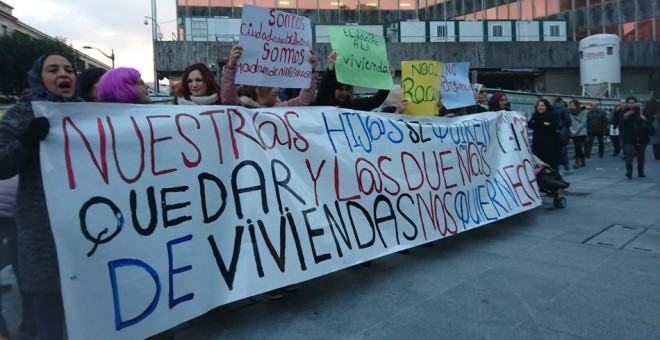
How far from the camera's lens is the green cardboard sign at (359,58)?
423 centimetres

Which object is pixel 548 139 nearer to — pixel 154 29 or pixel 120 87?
pixel 120 87

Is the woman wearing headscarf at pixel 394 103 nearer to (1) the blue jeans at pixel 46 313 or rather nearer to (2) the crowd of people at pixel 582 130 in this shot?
(2) the crowd of people at pixel 582 130

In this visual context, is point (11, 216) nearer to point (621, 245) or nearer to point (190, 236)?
point (190, 236)

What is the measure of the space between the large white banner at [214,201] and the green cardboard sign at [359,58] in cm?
43

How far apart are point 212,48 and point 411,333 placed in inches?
994

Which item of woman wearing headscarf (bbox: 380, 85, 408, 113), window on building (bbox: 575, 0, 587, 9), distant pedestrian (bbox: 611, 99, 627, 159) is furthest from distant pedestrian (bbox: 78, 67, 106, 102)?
window on building (bbox: 575, 0, 587, 9)

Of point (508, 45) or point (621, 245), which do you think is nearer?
point (621, 245)

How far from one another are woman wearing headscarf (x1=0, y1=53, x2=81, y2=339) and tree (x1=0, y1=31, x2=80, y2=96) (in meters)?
29.2

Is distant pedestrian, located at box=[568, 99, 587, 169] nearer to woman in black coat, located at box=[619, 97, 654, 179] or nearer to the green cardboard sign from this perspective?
woman in black coat, located at box=[619, 97, 654, 179]

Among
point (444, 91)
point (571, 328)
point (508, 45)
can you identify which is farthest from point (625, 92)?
point (571, 328)

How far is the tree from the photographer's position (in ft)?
90.3

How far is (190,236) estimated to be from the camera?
273 cm

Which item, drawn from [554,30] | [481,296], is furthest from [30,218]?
[554,30]

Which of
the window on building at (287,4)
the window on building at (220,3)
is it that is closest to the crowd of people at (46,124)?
the window on building at (287,4)
